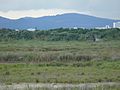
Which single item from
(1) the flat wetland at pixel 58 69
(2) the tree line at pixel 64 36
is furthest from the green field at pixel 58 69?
(2) the tree line at pixel 64 36

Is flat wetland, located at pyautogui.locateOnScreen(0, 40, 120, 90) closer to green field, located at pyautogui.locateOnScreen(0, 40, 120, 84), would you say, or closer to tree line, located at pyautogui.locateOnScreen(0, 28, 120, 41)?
green field, located at pyautogui.locateOnScreen(0, 40, 120, 84)

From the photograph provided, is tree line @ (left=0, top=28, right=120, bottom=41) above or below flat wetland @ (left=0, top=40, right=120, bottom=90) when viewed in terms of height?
below

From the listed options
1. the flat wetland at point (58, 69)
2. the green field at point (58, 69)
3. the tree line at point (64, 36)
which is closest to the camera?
the flat wetland at point (58, 69)

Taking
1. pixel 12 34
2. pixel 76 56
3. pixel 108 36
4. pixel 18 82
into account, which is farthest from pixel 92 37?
pixel 18 82

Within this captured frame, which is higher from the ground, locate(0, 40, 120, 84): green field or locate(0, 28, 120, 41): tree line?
locate(0, 40, 120, 84): green field

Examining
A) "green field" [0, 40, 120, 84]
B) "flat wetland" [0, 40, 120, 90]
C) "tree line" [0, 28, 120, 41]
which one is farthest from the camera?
"tree line" [0, 28, 120, 41]

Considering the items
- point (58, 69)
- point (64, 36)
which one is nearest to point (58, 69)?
point (58, 69)

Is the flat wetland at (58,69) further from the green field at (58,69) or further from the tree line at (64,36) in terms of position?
the tree line at (64,36)

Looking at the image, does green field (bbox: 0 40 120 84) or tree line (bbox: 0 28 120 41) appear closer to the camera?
green field (bbox: 0 40 120 84)

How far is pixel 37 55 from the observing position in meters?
32.0

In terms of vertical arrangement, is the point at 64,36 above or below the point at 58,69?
below

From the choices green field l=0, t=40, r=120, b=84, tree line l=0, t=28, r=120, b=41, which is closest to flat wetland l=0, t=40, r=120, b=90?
green field l=0, t=40, r=120, b=84

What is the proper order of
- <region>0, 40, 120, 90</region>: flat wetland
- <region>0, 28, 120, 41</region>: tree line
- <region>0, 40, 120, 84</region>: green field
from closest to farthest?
<region>0, 40, 120, 90</region>: flat wetland → <region>0, 40, 120, 84</region>: green field → <region>0, 28, 120, 41</region>: tree line

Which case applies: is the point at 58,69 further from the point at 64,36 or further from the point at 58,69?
the point at 64,36
